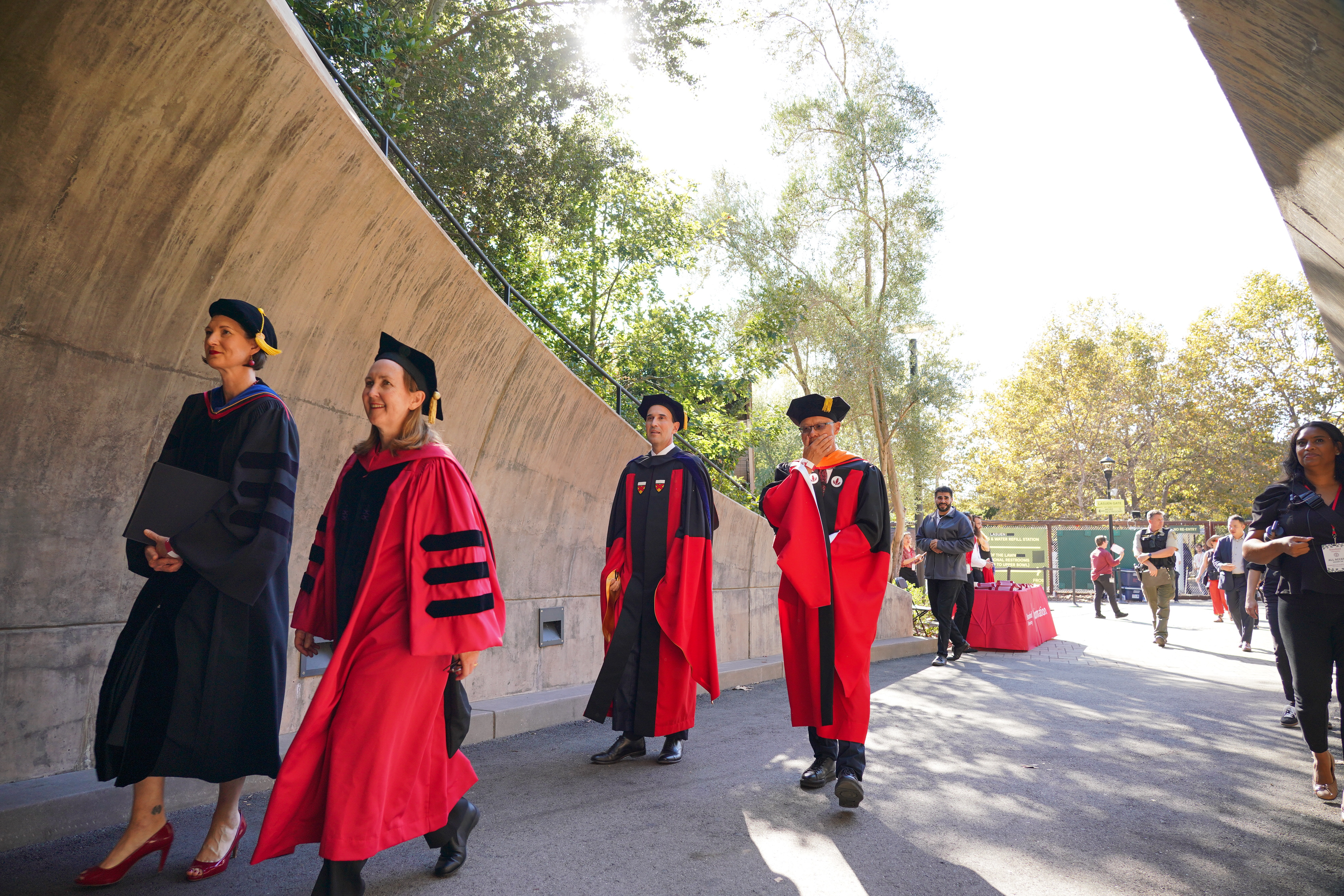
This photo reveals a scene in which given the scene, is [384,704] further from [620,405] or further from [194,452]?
[620,405]

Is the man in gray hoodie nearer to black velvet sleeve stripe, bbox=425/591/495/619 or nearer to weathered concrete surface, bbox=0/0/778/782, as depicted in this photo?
weathered concrete surface, bbox=0/0/778/782

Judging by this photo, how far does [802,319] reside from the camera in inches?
989

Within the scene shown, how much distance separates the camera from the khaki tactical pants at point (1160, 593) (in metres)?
13.3

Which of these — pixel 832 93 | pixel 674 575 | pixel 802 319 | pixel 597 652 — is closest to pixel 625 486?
pixel 674 575

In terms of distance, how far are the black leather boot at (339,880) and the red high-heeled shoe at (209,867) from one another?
74cm

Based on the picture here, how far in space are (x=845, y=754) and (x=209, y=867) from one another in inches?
117

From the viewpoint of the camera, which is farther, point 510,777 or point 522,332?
point 522,332

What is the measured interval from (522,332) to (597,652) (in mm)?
3235

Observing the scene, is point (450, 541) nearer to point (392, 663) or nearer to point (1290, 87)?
point (392, 663)

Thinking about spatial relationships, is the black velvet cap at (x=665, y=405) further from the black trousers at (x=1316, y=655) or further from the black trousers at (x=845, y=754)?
the black trousers at (x=1316, y=655)

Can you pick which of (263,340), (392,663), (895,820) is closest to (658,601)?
(895,820)

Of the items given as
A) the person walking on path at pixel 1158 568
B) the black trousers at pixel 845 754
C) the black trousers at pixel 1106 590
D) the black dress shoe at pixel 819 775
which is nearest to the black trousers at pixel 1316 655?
the black trousers at pixel 845 754

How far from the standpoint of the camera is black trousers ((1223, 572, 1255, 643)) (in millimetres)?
13266

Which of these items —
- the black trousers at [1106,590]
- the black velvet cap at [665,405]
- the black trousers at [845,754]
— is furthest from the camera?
the black trousers at [1106,590]
